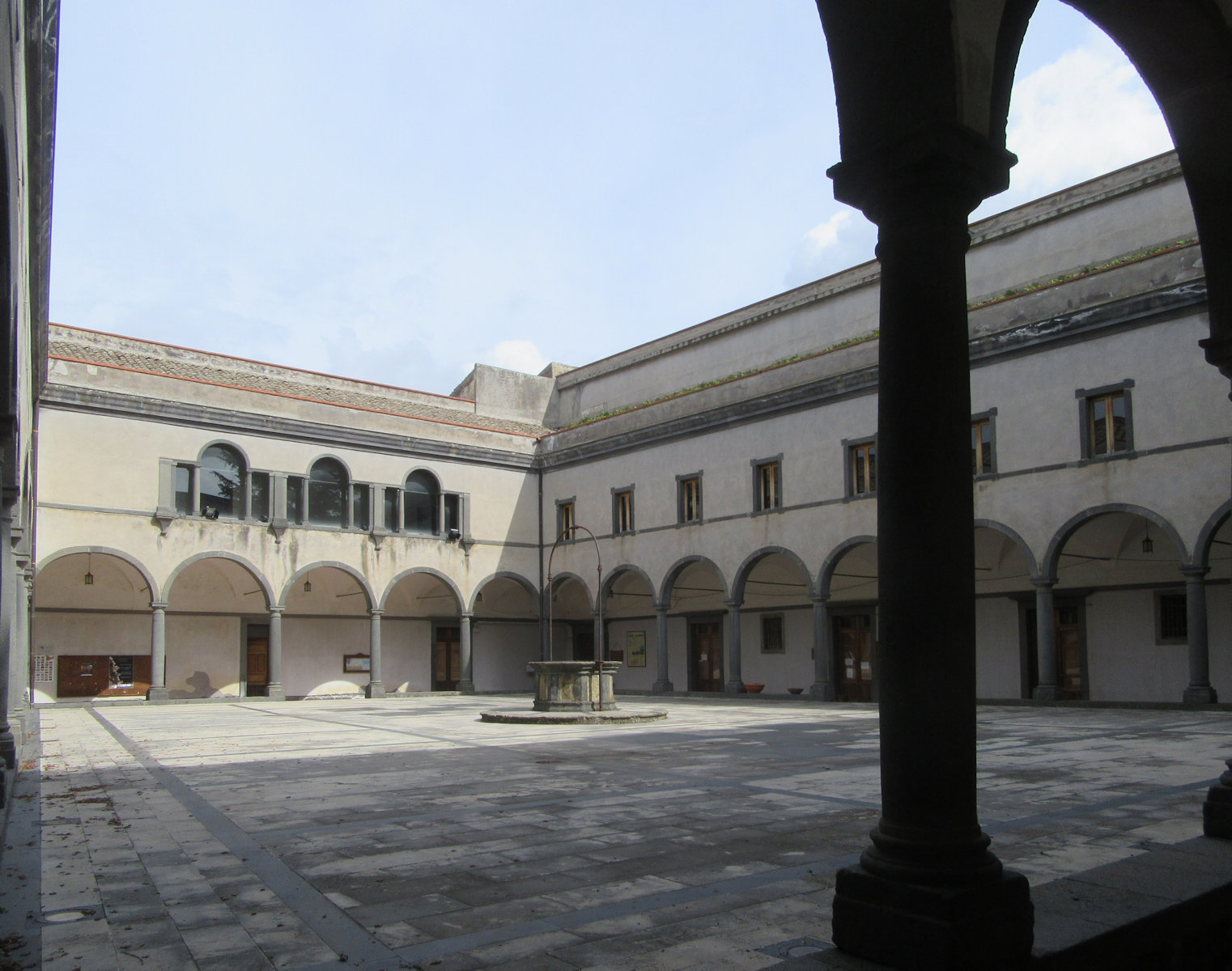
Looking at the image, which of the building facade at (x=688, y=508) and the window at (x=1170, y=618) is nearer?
the building facade at (x=688, y=508)

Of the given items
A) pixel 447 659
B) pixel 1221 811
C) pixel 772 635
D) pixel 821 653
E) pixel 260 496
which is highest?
pixel 260 496

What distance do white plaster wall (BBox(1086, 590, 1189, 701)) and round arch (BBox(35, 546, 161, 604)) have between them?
20.5 meters

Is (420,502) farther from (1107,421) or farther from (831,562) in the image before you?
(1107,421)

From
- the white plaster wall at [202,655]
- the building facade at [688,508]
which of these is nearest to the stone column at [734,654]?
the building facade at [688,508]

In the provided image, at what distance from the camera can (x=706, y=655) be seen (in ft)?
98.3

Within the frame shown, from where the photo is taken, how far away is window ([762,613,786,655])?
2792 cm

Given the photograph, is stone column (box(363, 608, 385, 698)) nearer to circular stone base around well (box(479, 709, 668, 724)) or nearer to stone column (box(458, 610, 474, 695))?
stone column (box(458, 610, 474, 695))

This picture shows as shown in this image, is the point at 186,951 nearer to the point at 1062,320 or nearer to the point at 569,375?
the point at 1062,320

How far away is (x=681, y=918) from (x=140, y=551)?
23.0m

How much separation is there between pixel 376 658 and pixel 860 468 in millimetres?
13606

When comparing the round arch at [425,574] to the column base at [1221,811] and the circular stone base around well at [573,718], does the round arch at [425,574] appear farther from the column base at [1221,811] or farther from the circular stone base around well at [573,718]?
the column base at [1221,811]

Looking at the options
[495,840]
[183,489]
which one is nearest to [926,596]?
[495,840]

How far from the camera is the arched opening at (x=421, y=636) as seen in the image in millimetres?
31250

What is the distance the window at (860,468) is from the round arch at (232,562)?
14.2m
